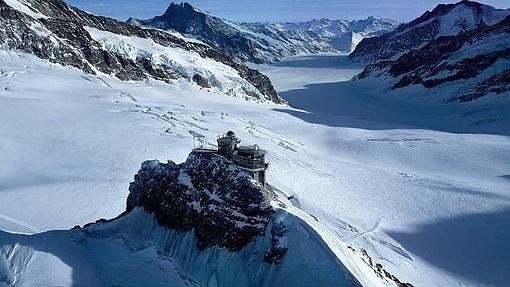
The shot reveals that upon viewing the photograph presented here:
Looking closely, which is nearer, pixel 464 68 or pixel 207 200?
pixel 207 200

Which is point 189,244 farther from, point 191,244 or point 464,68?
point 464,68

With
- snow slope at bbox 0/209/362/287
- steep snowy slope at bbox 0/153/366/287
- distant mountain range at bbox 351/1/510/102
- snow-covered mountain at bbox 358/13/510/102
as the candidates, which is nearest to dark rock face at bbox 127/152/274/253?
A: steep snowy slope at bbox 0/153/366/287

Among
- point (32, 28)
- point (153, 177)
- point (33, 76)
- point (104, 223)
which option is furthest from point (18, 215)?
point (32, 28)

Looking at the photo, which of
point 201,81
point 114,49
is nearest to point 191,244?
point 201,81

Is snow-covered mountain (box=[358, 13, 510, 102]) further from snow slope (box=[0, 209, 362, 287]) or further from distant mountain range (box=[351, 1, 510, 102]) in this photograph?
snow slope (box=[0, 209, 362, 287])

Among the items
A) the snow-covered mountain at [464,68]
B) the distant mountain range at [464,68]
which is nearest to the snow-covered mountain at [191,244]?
the snow-covered mountain at [464,68]

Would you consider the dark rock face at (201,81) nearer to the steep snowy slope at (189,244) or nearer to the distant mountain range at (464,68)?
the distant mountain range at (464,68)
